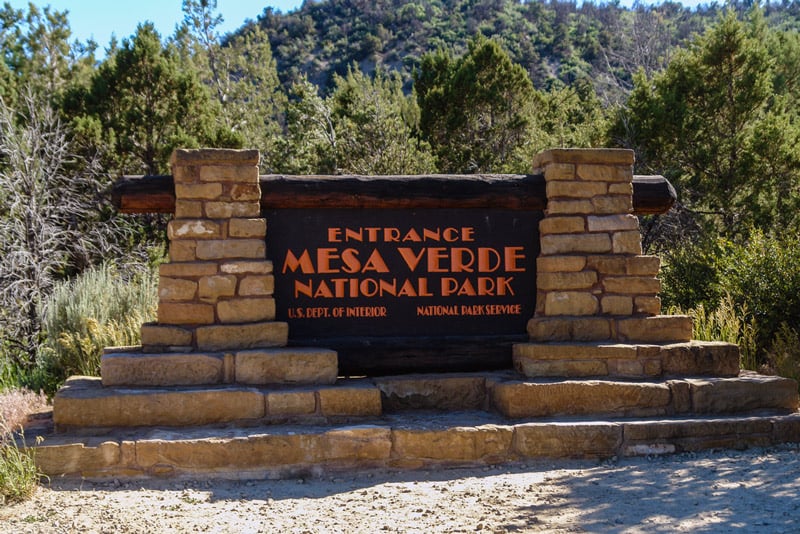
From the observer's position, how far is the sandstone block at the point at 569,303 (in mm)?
6457

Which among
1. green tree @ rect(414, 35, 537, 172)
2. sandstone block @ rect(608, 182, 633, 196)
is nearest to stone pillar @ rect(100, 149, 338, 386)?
sandstone block @ rect(608, 182, 633, 196)

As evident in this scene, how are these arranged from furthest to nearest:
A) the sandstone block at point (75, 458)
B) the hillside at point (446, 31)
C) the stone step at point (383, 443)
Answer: the hillside at point (446, 31)
the stone step at point (383, 443)
the sandstone block at point (75, 458)

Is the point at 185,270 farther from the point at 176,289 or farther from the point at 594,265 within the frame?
the point at 594,265

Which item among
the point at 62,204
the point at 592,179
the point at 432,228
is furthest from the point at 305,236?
the point at 62,204

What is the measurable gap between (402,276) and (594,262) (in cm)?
158

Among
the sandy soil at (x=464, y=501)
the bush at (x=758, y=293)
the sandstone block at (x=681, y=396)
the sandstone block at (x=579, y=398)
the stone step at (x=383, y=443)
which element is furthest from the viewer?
the bush at (x=758, y=293)

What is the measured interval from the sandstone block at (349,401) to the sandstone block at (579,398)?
0.97 metres

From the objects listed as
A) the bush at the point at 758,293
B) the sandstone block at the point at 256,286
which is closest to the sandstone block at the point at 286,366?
the sandstone block at the point at 256,286

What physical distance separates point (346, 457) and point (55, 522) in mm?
1886

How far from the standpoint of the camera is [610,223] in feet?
21.4

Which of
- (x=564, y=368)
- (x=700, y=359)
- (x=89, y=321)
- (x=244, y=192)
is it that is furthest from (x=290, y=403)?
(x=89, y=321)

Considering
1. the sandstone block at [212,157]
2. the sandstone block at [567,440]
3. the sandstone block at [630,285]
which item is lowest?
the sandstone block at [567,440]

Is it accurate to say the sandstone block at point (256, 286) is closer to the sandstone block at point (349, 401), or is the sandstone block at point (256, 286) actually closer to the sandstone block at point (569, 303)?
the sandstone block at point (349, 401)

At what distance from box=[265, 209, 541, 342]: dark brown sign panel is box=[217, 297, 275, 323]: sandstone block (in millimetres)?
206
